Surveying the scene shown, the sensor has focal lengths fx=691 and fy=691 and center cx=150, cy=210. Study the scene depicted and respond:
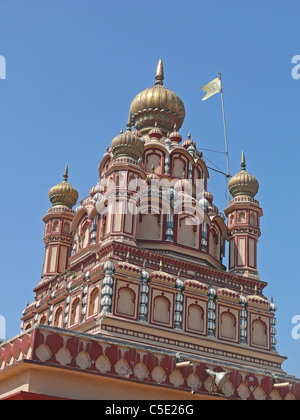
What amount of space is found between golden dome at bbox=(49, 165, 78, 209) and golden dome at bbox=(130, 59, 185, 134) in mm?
4245

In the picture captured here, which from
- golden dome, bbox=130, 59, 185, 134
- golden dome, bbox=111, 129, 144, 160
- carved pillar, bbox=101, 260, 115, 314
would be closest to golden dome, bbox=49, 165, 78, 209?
golden dome, bbox=130, 59, 185, 134

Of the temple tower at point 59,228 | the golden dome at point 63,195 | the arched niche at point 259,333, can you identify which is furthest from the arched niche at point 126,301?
the golden dome at point 63,195

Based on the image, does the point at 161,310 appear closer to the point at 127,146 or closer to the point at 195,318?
the point at 195,318

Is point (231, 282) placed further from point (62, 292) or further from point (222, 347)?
point (62, 292)

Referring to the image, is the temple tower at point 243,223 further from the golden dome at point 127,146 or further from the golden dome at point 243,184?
the golden dome at point 127,146

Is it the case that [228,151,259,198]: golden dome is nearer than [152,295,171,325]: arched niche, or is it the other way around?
[152,295,171,325]: arched niche

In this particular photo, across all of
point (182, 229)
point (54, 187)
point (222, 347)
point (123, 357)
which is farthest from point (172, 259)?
point (123, 357)

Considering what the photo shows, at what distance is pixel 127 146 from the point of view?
86.1ft

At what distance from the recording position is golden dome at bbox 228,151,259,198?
2919 centimetres

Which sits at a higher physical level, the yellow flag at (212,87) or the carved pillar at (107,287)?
the yellow flag at (212,87)

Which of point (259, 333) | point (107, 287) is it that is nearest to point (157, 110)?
point (107, 287)

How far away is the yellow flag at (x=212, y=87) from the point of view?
3194 centimetres

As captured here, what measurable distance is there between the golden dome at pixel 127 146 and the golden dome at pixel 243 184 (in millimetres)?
4950

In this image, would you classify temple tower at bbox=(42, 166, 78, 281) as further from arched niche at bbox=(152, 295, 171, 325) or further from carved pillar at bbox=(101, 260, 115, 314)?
arched niche at bbox=(152, 295, 171, 325)
